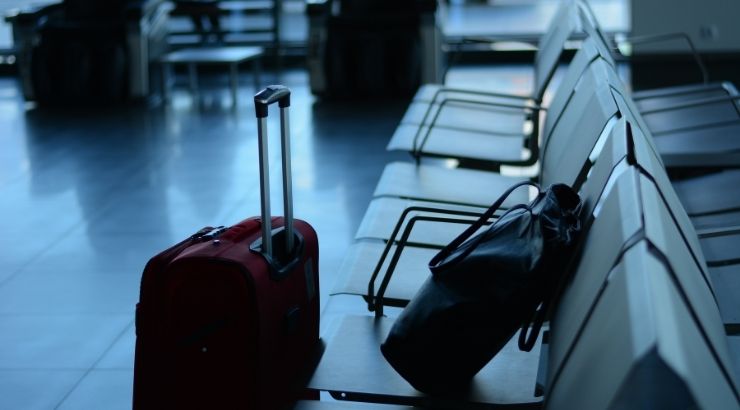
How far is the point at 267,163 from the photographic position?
270 cm

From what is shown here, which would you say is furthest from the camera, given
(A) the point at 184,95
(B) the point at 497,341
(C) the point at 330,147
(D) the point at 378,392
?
(A) the point at 184,95

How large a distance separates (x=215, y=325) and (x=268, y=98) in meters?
0.56

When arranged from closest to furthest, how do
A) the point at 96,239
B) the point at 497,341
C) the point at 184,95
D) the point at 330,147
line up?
the point at 497,341 < the point at 96,239 < the point at 330,147 < the point at 184,95

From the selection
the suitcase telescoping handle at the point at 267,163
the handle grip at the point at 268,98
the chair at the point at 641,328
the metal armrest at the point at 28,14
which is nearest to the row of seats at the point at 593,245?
the chair at the point at 641,328

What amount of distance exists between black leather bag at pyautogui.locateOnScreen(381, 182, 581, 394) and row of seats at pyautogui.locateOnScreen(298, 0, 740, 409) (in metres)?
0.05

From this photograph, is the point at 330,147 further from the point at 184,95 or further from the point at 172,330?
the point at 172,330

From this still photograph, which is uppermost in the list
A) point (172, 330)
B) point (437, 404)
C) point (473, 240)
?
point (473, 240)

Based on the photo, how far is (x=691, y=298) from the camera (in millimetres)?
1739

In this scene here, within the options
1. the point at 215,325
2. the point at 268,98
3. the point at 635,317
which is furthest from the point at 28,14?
the point at 635,317

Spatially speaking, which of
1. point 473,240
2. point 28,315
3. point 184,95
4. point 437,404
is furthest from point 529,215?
point 184,95

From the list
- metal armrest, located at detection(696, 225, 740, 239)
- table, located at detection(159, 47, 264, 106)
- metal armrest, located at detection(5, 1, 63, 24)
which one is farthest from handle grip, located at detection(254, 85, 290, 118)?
metal armrest, located at detection(5, 1, 63, 24)

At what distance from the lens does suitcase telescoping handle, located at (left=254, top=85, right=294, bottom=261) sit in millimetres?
2545

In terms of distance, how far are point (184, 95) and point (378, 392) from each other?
6715 mm

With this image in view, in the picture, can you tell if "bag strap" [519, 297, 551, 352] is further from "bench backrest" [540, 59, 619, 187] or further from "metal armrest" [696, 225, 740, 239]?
"metal armrest" [696, 225, 740, 239]
